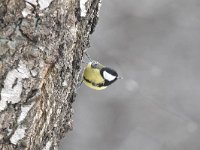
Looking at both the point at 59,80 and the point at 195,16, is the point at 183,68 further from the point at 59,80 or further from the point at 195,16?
the point at 59,80

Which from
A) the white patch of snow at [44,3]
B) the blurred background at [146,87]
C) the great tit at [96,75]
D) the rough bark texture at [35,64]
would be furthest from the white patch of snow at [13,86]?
the blurred background at [146,87]

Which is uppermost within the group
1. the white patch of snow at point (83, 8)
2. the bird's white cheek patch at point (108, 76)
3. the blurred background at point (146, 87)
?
the white patch of snow at point (83, 8)

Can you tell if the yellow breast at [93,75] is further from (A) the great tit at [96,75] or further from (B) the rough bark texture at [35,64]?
(B) the rough bark texture at [35,64]

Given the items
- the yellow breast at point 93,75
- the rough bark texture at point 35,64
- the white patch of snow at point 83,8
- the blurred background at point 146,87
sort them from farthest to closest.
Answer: the blurred background at point 146,87
the yellow breast at point 93,75
the white patch of snow at point 83,8
the rough bark texture at point 35,64

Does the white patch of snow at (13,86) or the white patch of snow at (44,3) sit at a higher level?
the white patch of snow at (44,3)

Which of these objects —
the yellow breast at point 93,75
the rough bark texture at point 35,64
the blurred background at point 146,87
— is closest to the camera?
the rough bark texture at point 35,64

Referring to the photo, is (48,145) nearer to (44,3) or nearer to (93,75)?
(44,3)

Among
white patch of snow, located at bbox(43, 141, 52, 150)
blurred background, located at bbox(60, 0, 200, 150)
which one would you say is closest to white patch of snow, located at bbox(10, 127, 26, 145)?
white patch of snow, located at bbox(43, 141, 52, 150)
